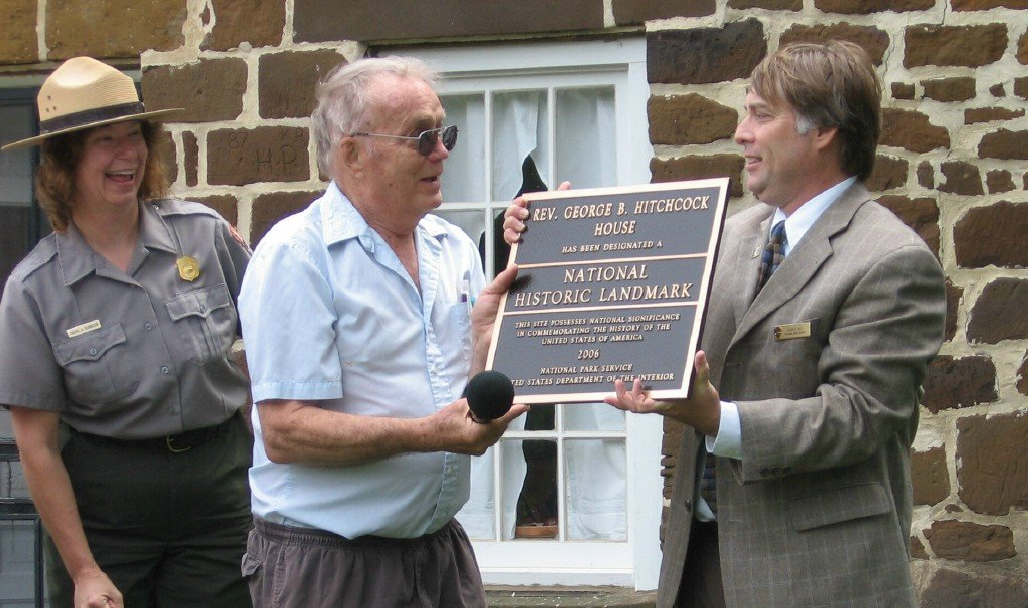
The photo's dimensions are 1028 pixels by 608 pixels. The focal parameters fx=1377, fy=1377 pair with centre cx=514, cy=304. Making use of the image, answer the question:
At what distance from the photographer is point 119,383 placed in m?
3.62

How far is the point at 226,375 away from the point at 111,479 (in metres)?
0.41

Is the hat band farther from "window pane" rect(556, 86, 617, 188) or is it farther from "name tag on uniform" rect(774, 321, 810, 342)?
"name tag on uniform" rect(774, 321, 810, 342)

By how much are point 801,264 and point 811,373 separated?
24 centimetres

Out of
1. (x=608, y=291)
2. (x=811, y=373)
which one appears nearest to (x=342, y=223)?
(x=608, y=291)

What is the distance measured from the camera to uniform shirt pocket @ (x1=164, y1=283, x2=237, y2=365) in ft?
12.2

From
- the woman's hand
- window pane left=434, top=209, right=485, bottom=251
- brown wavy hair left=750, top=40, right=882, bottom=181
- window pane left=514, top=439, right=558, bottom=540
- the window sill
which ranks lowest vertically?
the window sill

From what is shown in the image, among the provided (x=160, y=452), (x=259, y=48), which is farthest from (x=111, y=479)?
(x=259, y=48)

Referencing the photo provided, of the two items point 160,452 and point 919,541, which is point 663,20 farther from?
point 160,452

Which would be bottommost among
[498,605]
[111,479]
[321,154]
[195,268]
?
[498,605]

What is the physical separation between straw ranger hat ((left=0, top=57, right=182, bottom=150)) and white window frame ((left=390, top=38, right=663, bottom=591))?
A: 1458 mm

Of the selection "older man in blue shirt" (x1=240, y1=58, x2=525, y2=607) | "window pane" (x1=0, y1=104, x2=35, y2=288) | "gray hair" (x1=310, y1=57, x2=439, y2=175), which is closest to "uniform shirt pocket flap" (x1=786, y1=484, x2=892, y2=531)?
"older man in blue shirt" (x1=240, y1=58, x2=525, y2=607)

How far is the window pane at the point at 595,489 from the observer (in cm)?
515

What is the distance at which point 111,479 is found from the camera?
367cm

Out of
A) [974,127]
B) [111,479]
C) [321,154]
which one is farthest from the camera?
[974,127]
